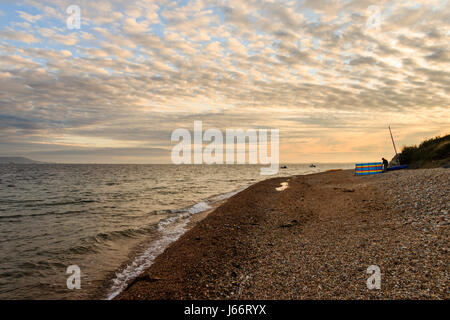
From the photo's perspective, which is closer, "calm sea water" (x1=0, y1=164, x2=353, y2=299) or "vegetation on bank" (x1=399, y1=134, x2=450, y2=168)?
"calm sea water" (x1=0, y1=164, x2=353, y2=299)

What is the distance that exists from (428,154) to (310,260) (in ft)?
108

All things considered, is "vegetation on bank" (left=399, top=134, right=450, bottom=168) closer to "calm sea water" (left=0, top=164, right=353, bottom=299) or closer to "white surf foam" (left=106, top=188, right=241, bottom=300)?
"calm sea water" (left=0, top=164, right=353, bottom=299)

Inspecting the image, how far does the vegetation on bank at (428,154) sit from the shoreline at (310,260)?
18.8 meters

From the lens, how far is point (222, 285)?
7.64 m

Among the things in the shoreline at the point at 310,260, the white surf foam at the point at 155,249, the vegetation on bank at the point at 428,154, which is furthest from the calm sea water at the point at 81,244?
the vegetation on bank at the point at 428,154

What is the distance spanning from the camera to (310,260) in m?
8.24

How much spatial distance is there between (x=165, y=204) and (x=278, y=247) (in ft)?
64.8

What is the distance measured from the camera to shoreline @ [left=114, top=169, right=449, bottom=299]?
249 inches

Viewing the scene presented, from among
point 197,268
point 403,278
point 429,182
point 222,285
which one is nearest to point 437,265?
point 403,278

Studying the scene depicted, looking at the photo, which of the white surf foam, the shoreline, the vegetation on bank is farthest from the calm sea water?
the vegetation on bank

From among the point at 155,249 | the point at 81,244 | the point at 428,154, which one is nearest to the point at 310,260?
the point at 155,249

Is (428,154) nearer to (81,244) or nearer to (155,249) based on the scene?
(155,249)

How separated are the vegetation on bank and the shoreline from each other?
18.8m
